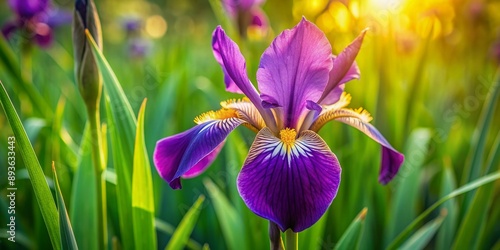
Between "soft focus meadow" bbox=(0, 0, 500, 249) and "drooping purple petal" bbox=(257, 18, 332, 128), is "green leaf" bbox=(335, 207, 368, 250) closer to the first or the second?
"soft focus meadow" bbox=(0, 0, 500, 249)

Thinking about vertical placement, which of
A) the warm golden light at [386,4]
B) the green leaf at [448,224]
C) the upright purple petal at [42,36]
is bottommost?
the green leaf at [448,224]

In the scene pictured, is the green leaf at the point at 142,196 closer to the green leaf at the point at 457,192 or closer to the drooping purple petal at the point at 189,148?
the drooping purple petal at the point at 189,148

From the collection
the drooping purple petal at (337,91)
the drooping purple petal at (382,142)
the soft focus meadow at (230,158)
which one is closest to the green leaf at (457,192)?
the soft focus meadow at (230,158)

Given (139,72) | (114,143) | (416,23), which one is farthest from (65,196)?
(416,23)

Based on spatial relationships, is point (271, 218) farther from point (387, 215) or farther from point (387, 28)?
point (387, 28)

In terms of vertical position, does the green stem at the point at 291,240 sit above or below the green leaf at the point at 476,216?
above

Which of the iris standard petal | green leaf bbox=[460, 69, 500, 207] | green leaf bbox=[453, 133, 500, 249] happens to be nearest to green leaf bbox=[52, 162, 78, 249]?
the iris standard petal
